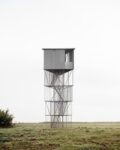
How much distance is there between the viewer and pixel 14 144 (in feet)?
85.9

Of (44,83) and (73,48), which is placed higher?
(73,48)

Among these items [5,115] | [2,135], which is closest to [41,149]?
[2,135]

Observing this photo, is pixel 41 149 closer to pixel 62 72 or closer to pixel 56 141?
pixel 56 141

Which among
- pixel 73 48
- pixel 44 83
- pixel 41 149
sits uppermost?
pixel 73 48

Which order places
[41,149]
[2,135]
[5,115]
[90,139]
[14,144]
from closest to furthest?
[41,149]
[14,144]
[90,139]
[2,135]
[5,115]

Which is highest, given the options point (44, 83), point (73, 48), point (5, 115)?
point (73, 48)


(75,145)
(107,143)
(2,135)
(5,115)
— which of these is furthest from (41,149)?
(5,115)

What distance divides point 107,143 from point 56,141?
2.99m

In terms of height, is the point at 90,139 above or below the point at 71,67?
below

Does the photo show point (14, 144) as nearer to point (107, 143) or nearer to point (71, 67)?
point (107, 143)

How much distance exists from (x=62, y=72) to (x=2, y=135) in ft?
53.1

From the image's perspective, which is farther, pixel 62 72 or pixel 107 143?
pixel 62 72

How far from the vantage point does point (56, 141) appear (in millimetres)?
27062

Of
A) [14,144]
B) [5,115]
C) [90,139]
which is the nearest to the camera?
[14,144]
